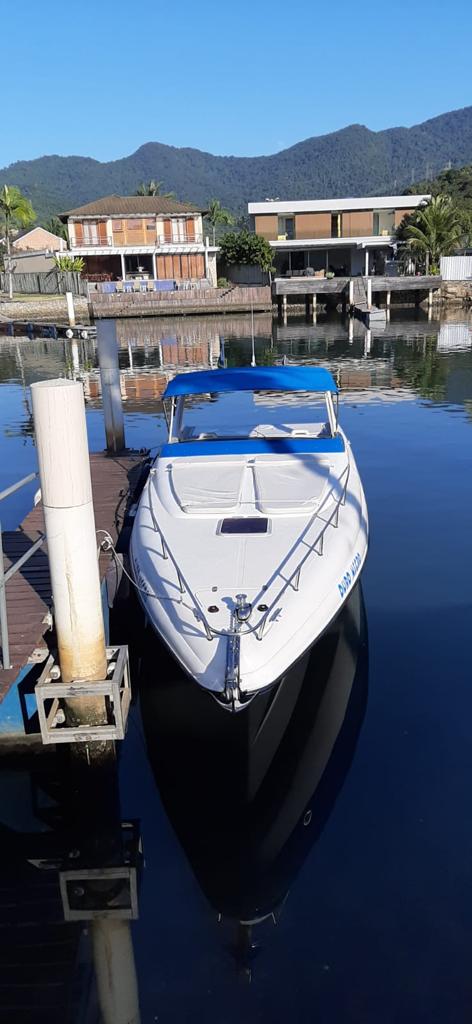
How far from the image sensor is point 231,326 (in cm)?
4716

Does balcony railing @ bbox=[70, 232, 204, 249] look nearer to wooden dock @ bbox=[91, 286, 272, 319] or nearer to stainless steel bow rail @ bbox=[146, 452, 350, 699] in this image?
wooden dock @ bbox=[91, 286, 272, 319]

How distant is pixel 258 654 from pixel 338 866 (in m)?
1.56

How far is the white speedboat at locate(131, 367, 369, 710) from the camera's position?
5977 mm

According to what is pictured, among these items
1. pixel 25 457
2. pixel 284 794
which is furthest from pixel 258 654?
pixel 25 457

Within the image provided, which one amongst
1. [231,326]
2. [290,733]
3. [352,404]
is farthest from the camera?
[231,326]

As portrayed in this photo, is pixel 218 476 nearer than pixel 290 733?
No

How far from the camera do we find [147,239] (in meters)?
58.9

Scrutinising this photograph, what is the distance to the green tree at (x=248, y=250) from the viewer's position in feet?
189

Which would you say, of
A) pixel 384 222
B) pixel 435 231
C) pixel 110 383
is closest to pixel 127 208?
pixel 384 222

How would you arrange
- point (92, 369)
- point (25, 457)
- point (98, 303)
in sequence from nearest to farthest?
point (25, 457) → point (92, 369) → point (98, 303)

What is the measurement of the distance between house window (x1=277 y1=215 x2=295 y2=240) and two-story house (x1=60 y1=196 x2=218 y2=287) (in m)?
5.40

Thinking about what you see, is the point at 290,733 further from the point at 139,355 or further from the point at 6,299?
the point at 6,299

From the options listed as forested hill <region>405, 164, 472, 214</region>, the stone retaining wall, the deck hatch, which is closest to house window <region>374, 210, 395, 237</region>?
the stone retaining wall

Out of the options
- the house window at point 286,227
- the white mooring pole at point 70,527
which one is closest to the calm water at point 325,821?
the white mooring pole at point 70,527
